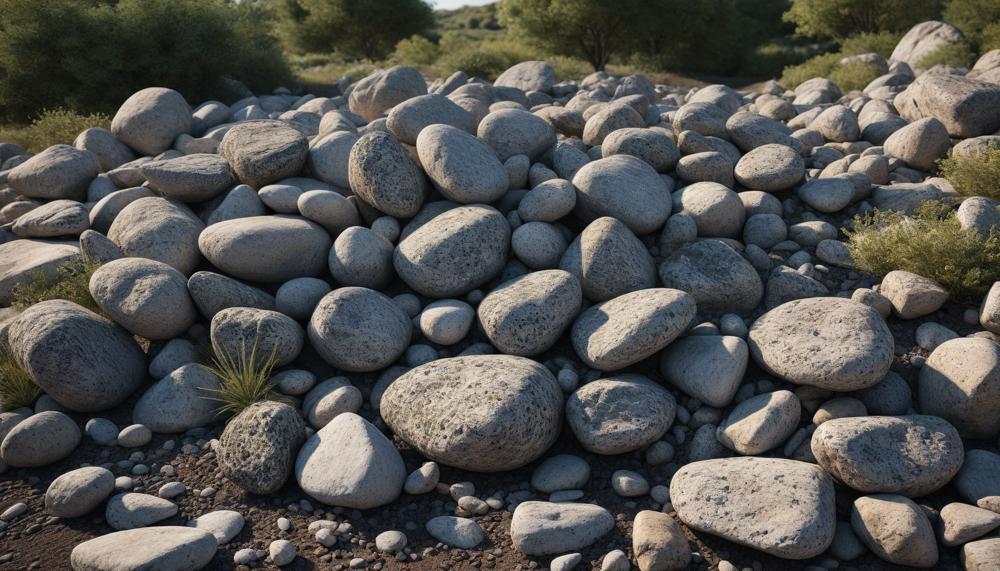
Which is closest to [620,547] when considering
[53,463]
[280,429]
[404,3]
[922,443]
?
[922,443]

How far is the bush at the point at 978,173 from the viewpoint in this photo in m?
5.45

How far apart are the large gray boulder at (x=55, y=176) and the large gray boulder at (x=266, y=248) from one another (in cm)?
258

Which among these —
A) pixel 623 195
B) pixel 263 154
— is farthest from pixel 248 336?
pixel 623 195

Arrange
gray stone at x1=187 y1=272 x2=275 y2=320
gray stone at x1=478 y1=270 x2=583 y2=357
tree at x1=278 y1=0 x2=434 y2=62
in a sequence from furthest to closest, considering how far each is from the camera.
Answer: tree at x1=278 y1=0 x2=434 y2=62 < gray stone at x1=187 y1=272 x2=275 y2=320 < gray stone at x1=478 y1=270 x2=583 y2=357

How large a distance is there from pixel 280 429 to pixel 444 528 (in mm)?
1193

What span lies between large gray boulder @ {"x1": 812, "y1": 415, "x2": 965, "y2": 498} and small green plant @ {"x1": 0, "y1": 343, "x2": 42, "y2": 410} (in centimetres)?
521

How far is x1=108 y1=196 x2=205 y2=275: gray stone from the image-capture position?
209 inches

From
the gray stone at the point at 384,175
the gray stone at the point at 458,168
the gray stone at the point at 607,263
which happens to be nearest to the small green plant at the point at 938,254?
the gray stone at the point at 607,263

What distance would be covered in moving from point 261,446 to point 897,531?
11.5 ft

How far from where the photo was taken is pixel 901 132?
6727 mm

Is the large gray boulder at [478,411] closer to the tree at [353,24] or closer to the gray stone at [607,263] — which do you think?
the gray stone at [607,263]

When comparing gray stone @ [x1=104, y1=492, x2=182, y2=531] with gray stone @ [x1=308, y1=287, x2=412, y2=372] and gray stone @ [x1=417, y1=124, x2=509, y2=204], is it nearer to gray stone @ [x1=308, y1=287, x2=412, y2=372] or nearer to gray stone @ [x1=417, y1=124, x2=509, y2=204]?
gray stone @ [x1=308, y1=287, x2=412, y2=372]

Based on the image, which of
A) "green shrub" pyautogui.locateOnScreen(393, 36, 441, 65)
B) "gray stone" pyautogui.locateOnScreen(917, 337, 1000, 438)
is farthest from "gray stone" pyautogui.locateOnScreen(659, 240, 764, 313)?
"green shrub" pyautogui.locateOnScreen(393, 36, 441, 65)

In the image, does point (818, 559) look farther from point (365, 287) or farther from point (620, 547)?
point (365, 287)
